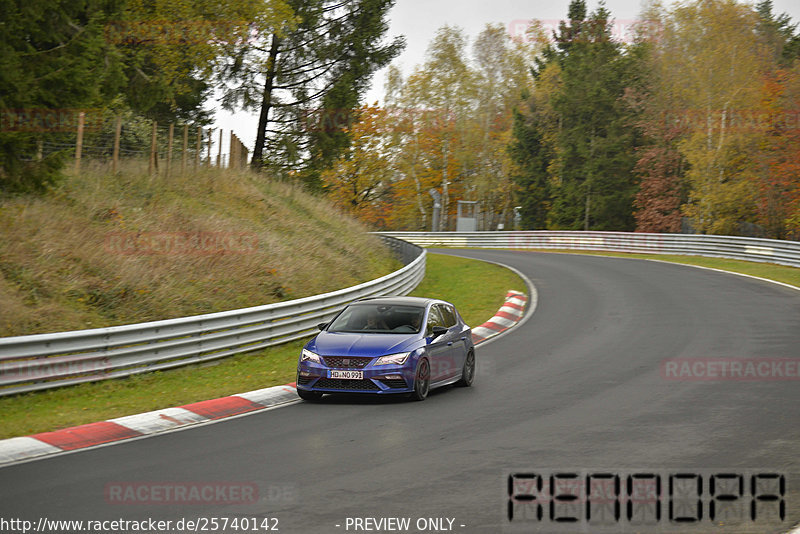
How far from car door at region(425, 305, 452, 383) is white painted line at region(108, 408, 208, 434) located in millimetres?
3541

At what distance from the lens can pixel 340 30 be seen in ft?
A: 121

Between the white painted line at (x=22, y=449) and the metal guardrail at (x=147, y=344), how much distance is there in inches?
109

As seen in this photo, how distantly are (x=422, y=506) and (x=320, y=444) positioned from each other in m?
2.74

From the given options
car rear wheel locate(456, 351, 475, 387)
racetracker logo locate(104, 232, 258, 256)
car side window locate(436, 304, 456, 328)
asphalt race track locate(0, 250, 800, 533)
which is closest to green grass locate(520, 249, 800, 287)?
asphalt race track locate(0, 250, 800, 533)

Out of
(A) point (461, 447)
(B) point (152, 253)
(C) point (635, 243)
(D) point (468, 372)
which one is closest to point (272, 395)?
(D) point (468, 372)

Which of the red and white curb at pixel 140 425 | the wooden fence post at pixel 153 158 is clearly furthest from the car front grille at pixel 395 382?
the wooden fence post at pixel 153 158

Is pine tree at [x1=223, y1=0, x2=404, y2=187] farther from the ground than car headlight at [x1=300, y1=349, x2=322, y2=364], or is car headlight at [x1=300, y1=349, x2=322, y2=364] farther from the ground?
pine tree at [x1=223, y1=0, x2=404, y2=187]

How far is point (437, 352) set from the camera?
13148 millimetres

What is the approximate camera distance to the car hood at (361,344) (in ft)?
40.5

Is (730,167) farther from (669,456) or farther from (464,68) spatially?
Result: (669,456)

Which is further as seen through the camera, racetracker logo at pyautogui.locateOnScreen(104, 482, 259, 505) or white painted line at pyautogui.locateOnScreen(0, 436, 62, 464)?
white painted line at pyautogui.locateOnScreen(0, 436, 62, 464)

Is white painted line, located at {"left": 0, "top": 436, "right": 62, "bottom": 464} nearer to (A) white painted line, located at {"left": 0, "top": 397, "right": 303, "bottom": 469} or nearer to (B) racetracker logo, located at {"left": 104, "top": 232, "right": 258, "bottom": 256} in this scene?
(A) white painted line, located at {"left": 0, "top": 397, "right": 303, "bottom": 469}

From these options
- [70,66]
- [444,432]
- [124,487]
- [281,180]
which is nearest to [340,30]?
[281,180]

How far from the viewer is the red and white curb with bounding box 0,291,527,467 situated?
30.4 ft
